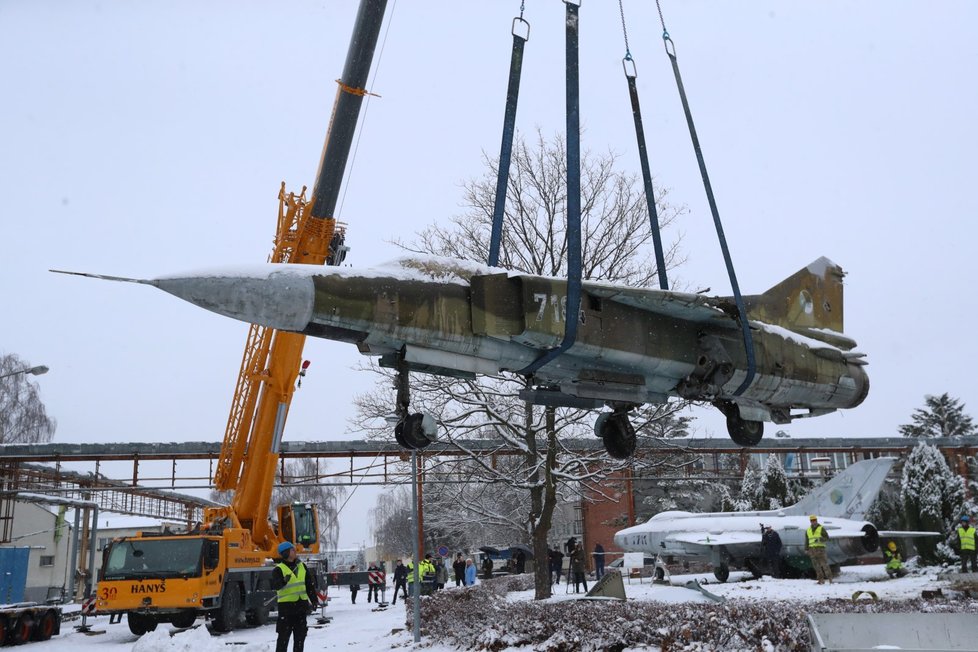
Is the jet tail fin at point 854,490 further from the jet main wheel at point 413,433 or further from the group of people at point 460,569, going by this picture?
the jet main wheel at point 413,433

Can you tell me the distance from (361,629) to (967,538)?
14.3 metres

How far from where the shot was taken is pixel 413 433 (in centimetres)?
610

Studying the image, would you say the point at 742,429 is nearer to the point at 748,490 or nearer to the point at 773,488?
the point at 773,488

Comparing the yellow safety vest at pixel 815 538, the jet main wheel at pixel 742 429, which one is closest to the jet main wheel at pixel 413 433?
the jet main wheel at pixel 742 429

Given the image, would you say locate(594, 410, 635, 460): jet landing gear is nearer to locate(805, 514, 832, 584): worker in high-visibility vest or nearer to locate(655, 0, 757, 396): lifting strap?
locate(655, 0, 757, 396): lifting strap

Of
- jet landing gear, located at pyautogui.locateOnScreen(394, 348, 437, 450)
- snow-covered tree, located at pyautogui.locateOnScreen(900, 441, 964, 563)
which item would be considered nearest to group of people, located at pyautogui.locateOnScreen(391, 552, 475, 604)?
jet landing gear, located at pyautogui.locateOnScreen(394, 348, 437, 450)

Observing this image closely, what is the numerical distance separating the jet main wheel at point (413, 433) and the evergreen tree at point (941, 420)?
54.4 m

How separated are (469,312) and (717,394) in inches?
127

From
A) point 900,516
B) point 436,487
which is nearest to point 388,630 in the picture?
point 436,487

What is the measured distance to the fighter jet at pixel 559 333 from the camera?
18.7 feet

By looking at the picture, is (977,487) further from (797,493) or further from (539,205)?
(539,205)

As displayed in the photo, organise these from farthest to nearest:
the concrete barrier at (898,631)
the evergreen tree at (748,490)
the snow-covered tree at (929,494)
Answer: the evergreen tree at (748,490) < the snow-covered tree at (929,494) < the concrete barrier at (898,631)

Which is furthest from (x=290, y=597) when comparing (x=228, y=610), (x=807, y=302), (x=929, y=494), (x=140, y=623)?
(x=929, y=494)

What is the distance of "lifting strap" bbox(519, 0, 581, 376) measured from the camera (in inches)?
257
